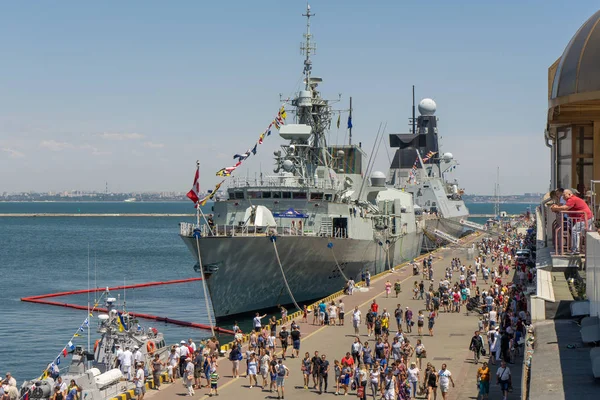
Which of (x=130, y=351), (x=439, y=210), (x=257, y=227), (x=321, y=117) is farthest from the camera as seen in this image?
(x=439, y=210)

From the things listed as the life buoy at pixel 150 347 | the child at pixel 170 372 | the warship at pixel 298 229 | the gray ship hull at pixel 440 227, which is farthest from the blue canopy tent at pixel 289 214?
the gray ship hull at pixel 440 227

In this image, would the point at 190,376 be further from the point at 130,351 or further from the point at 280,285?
the point at 280,285

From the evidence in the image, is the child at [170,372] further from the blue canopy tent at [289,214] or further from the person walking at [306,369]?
the blue canopy tent at [289,214]

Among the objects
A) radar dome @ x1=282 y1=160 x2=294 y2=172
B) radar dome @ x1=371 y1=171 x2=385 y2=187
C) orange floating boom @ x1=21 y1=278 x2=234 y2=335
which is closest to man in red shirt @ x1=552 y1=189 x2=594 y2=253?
orange floating boom @ x1=21 y1=278 x2=234 y2=335

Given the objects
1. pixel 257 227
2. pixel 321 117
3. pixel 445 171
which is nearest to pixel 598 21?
pixel 257 227

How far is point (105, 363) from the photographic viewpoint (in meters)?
24.4

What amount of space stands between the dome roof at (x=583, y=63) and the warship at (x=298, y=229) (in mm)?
23748

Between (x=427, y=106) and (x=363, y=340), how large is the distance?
71462 millimetres

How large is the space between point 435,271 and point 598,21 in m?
39.8

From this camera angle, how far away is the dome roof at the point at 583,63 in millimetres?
13016

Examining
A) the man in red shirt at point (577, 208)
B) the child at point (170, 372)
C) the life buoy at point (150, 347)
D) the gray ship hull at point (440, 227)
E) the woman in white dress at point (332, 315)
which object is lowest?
the child at point (170, 372)

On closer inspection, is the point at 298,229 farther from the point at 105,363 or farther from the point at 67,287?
the point at 67,287

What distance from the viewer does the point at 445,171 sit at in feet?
329

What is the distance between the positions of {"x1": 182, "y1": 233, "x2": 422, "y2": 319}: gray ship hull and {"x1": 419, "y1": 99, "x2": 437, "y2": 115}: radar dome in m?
55.7
